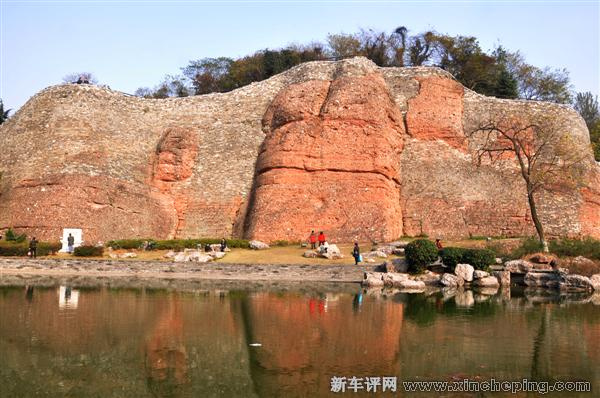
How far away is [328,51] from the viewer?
61406 millimetres

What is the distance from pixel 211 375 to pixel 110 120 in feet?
106

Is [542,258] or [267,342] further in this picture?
[542,258]

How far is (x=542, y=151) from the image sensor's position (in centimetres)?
3734

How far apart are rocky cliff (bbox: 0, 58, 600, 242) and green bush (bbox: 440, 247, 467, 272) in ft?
24.0

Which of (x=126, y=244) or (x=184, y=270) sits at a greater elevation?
(x=126, y=244)

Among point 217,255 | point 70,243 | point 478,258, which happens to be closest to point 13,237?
point 70,243

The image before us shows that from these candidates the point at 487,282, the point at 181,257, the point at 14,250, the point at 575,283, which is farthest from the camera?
the point at 14,250

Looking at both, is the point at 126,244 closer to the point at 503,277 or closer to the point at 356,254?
the point at 356,254

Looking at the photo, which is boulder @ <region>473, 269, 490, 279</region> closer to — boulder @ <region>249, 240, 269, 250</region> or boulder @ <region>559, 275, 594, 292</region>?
boulder @ <region>559, 275, 594, 292</region>

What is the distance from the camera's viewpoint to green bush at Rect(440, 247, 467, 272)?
2527 cm

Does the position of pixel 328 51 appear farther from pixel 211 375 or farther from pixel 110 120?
pixel 211 375

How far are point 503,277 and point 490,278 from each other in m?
0.81

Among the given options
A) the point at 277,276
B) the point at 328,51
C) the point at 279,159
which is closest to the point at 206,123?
the point at 279,159

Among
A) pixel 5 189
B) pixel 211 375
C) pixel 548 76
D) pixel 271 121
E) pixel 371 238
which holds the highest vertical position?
pixel 548 76
